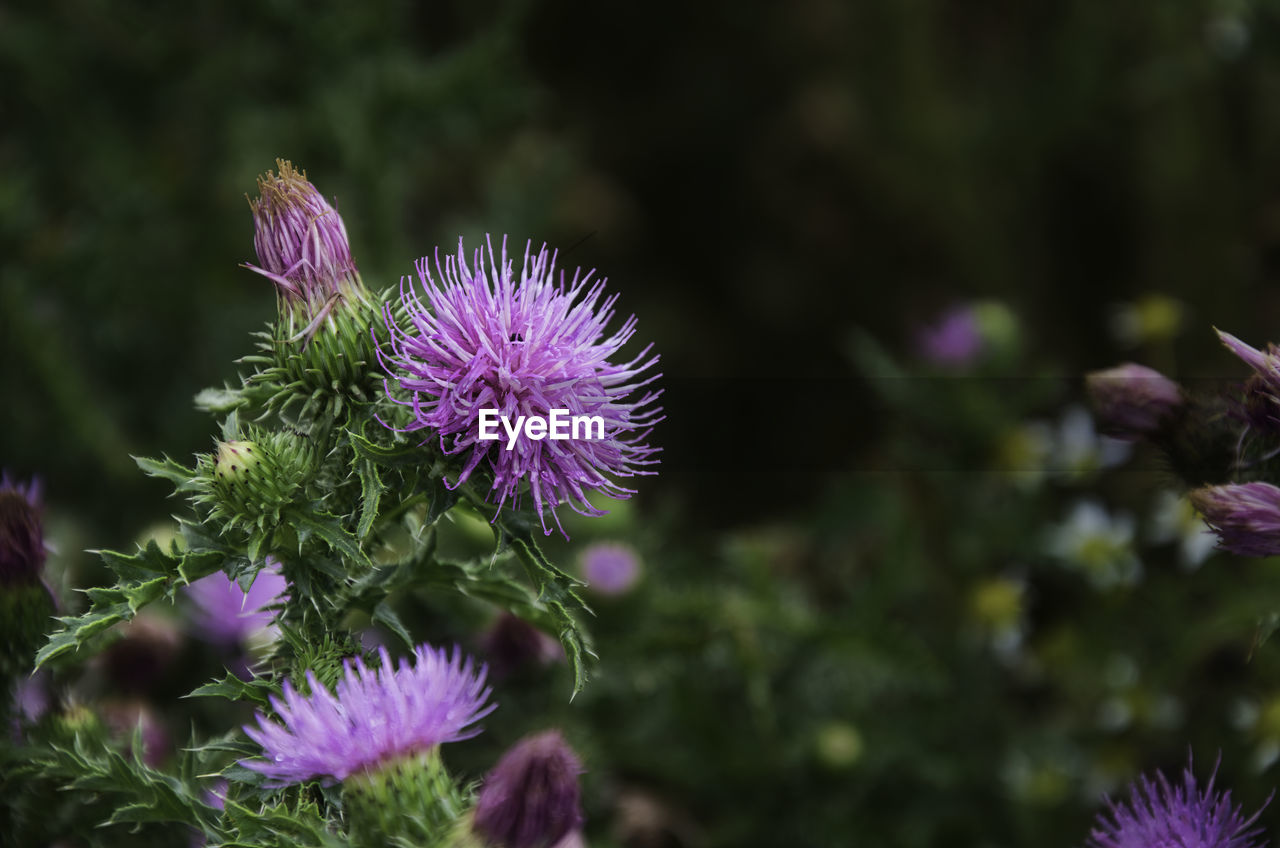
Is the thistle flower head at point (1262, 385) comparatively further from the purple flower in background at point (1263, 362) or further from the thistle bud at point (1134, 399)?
the thistle bud at point (1134, 399)

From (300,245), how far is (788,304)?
4.30 meters

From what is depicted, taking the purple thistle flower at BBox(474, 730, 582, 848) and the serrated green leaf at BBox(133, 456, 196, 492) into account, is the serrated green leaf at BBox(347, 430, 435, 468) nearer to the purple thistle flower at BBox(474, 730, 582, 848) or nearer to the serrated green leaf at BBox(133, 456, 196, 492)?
the serrated green leaf at BBox(133, 456, 196, 492)

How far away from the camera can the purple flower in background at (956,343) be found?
3799mm

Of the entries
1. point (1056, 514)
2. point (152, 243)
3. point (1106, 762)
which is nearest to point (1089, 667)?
point (1106, 762)

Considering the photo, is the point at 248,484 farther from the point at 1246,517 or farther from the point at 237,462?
the point at 1246,517

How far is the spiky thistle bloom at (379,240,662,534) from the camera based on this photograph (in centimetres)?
168

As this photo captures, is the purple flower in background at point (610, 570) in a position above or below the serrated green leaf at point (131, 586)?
above

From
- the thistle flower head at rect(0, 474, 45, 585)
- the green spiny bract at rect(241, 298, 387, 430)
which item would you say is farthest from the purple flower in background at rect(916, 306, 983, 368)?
the thistle flower head at rect(0, 474, 45, 585)

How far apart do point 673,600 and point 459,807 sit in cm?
151

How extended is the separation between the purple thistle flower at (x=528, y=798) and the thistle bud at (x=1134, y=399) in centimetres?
136

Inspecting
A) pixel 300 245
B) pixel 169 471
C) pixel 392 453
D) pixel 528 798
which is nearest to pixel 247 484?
pixel 169 471

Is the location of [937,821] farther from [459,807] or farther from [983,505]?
[459,807]

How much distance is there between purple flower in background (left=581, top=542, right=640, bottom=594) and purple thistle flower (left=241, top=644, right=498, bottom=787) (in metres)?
1.34

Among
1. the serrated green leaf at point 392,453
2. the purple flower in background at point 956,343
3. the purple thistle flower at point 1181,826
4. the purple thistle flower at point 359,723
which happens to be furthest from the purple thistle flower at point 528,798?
the purple flower in background at point 956,343
